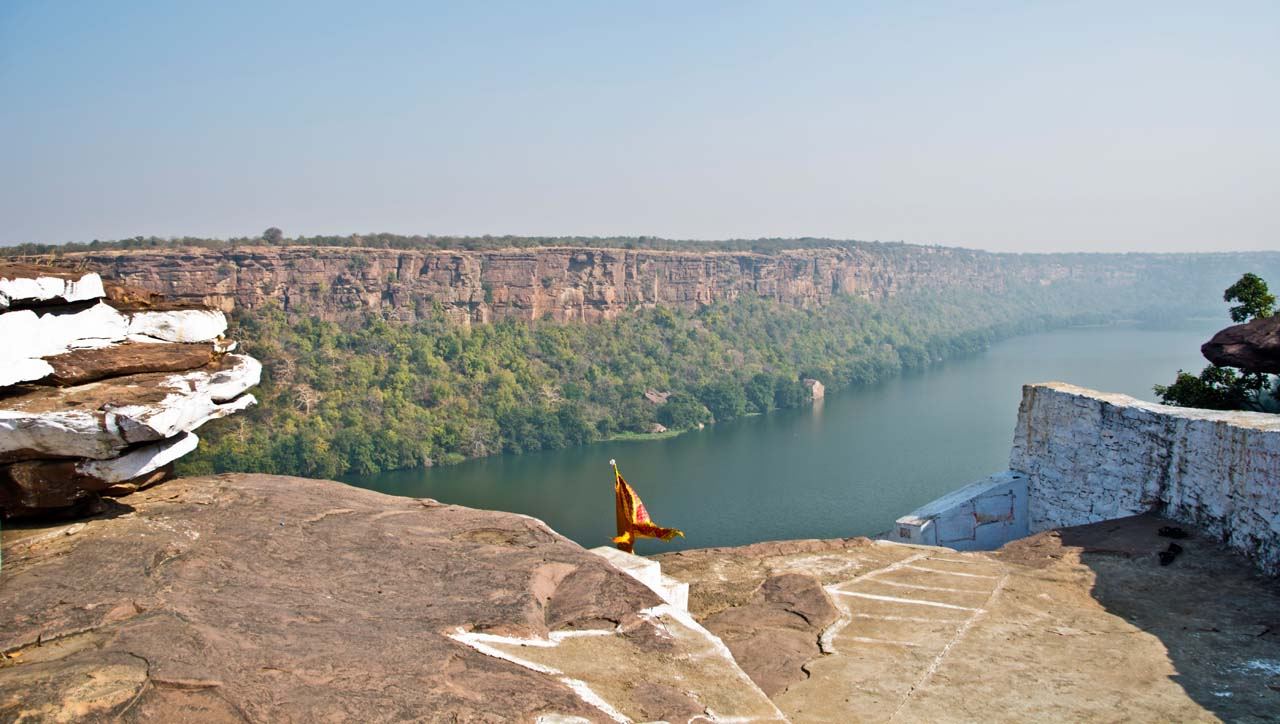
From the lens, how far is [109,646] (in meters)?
5.07

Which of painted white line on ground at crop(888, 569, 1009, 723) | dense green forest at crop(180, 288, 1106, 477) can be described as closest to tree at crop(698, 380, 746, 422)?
dense green forest at crop(180, 288, 1106, 477)

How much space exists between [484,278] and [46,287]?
201 feet

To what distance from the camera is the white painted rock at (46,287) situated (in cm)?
676

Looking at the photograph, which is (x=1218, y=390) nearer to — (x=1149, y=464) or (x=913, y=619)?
(x=1149, y=464)

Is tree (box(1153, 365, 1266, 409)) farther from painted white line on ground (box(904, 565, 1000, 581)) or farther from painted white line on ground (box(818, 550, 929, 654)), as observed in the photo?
painted white line on ground (box(904, 565, 1000, 581))

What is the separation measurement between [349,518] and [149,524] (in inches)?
64.9

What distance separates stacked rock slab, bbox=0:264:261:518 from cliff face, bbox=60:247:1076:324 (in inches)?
1270

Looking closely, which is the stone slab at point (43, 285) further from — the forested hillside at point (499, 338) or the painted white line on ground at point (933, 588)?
the forested hillside at point (499, 338)

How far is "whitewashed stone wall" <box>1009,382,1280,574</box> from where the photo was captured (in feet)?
34.5

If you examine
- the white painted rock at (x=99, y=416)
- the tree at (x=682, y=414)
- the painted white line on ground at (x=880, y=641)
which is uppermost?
the white painted rock at (x=99, y=416)

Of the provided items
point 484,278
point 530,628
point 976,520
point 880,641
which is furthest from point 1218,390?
point 484,278

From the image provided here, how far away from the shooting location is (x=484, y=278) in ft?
222

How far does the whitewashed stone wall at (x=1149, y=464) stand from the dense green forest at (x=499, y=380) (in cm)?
3163

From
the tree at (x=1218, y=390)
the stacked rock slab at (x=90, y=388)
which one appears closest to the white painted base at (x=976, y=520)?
the tree at (x=1218, y=390)
